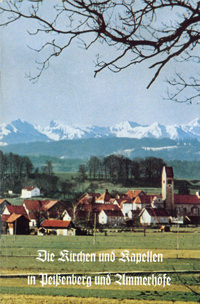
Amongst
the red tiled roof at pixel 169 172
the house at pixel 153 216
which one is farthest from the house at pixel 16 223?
the red tiled roof at pixel 169 172

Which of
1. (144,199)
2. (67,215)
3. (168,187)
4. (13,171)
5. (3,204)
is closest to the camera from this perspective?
(3,204)

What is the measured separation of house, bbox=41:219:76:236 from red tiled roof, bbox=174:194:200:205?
246cm

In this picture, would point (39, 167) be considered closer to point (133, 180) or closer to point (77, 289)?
point (133, 180)

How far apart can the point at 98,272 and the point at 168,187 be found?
9.66 ft

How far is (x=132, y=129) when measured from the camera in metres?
7.74

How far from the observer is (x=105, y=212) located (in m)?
8.47

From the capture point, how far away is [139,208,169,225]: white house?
8658 millimetres

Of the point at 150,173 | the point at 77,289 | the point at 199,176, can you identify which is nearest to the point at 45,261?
the point at 77,289

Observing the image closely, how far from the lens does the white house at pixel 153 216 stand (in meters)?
8.66

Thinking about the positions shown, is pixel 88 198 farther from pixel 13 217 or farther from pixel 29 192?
pixel 13 217

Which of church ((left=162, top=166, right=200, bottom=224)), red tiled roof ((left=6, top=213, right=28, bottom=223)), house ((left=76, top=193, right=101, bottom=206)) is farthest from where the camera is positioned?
house ((left=76, top=193, right=101, bottom=206))

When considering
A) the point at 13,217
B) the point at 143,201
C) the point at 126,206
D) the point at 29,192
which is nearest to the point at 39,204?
the point at 29,192

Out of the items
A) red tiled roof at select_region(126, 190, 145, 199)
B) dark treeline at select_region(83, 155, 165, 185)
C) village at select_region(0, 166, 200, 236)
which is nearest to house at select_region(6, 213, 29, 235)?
village at select_region(0, 166, 200, 236)

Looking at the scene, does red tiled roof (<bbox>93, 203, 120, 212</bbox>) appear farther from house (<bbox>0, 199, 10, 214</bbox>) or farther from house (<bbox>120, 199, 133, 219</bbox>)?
house (<bbox>0, 199, 10, 214</bbox>)
